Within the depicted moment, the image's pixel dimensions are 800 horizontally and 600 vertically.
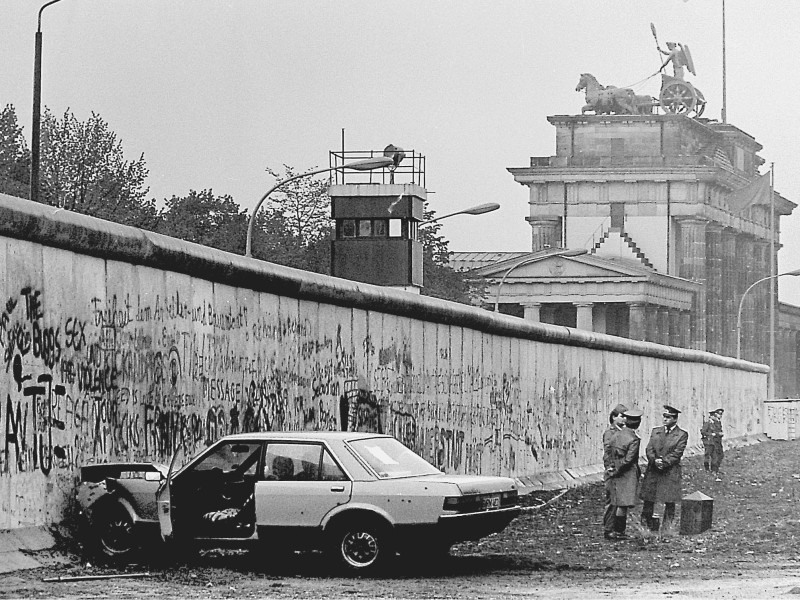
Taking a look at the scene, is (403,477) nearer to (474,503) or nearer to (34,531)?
(474,503)

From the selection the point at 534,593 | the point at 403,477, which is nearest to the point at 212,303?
the point at 403,477

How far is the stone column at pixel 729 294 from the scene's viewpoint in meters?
132

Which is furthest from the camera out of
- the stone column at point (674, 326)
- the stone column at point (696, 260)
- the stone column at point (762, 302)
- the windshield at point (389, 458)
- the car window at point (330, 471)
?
the stone column at point (762, 302)

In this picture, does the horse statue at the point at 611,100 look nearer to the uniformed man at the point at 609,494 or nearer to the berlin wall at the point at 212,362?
the berlin wall at the point at 212,362

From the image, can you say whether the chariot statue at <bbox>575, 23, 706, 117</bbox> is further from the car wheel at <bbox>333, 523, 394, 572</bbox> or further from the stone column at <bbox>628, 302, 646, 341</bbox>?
the car wheel at <bbox>333, 523, 394, 572</bbox>

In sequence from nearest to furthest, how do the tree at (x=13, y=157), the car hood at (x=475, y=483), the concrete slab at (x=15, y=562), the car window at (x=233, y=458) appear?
the concrete slab at (x=15, y=562)
the car hood at (x=475, y=483)
the car window at (x=233, y=458)
the tree at (x=13, y=157)

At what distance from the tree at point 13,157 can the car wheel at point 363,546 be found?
39.7 meters

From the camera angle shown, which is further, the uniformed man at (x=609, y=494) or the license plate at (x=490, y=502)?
the uniformed man at (x=609, y=494)

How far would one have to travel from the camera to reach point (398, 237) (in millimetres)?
65625

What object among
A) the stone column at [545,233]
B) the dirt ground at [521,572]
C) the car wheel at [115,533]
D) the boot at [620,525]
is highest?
the stone column at [545,233]

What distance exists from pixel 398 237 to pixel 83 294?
159ft

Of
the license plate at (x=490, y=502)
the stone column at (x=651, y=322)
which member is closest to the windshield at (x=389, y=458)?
the license plate at (x=490, y=502)

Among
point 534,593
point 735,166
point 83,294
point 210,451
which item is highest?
point 735,166

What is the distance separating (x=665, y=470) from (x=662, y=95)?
119351 millimetres
